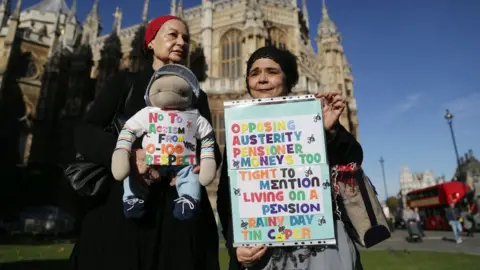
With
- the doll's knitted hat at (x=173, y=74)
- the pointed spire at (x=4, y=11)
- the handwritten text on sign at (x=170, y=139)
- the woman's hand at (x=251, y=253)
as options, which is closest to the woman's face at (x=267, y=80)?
the doll's knitted hat at (x=173, y=74)

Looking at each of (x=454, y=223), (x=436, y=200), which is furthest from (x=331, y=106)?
(x=436, y=200)

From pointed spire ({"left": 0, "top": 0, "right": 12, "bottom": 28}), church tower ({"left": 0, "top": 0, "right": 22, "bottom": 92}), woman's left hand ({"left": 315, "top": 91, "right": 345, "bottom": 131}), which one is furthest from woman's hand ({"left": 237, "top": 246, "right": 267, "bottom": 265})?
pointed spire ({"left": 0, "top": 0, "right": 12, "bottom": 28})

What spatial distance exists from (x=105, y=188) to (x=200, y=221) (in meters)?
0.65

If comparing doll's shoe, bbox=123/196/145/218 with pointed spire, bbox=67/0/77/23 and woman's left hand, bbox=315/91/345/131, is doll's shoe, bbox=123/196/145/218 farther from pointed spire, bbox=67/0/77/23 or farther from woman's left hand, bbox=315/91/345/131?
pointed spire, bbox=67/0/77/23

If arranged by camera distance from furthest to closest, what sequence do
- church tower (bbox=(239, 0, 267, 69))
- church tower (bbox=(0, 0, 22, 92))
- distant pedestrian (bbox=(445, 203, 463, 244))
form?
church tower (bbox=(0, 0, 22, 92))
church tower (bbox=(239, 0, 267, 69))
distant pedestrian (bbox=(445, 203, 463, 244))

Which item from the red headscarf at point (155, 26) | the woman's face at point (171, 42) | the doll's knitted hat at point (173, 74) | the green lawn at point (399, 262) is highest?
the red headscarf at point (155, 26)

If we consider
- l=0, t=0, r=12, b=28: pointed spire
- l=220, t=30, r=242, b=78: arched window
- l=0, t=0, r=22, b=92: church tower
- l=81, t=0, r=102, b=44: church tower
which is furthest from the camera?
l=81, t=0, r=102, b=44: church tower

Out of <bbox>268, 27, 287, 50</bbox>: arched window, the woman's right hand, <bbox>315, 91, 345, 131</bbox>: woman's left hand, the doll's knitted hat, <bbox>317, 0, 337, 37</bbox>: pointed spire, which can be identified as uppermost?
<bbox>317, 0, 337, 37</bbox>: pointed spire

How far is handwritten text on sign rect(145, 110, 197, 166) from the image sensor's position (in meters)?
1.80

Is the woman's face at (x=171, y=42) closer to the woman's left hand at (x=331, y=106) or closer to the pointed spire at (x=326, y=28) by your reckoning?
the woman's left hand at (x=331, y=106)

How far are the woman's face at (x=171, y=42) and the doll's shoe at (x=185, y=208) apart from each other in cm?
103

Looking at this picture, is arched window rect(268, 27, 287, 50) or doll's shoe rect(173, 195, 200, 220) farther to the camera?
arched window rect(268, 27, 287, 50)

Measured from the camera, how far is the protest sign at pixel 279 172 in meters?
1.82

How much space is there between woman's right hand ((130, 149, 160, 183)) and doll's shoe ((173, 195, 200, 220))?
20 centimetres
